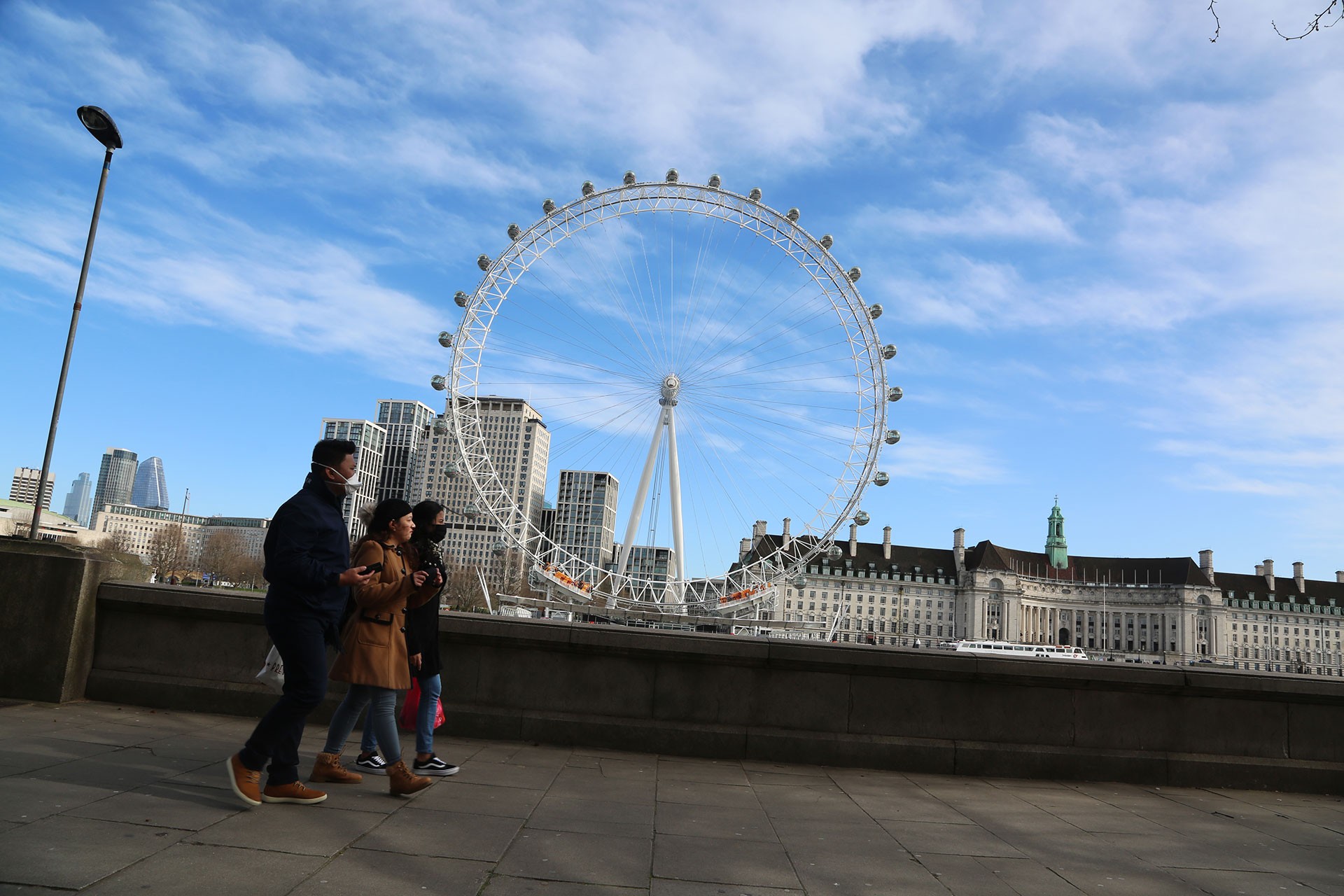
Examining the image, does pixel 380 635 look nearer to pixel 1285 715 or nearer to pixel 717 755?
pixel 717 755

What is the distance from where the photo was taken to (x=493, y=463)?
34781 mm

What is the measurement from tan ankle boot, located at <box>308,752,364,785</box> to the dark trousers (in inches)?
19.2

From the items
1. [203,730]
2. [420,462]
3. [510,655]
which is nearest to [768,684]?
[510,655]

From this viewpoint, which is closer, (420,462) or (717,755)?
(717,755)

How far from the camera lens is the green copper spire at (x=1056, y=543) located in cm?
17262

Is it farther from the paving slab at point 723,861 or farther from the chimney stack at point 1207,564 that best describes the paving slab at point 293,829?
the chimney stack at point 1207,564

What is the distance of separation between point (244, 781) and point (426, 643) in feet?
5.67

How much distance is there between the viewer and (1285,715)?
9.10 m

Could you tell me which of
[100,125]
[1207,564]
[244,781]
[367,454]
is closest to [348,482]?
[244,781]

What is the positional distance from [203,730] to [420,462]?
115 meters

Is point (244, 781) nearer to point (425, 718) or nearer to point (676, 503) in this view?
point (425, 718)

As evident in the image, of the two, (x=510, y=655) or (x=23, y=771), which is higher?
(x=510, y=655)

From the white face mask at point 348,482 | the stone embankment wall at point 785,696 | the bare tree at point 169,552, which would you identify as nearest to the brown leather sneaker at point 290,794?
the white face mask at point 348,482

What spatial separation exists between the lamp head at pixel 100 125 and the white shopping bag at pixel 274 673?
6.64 m
